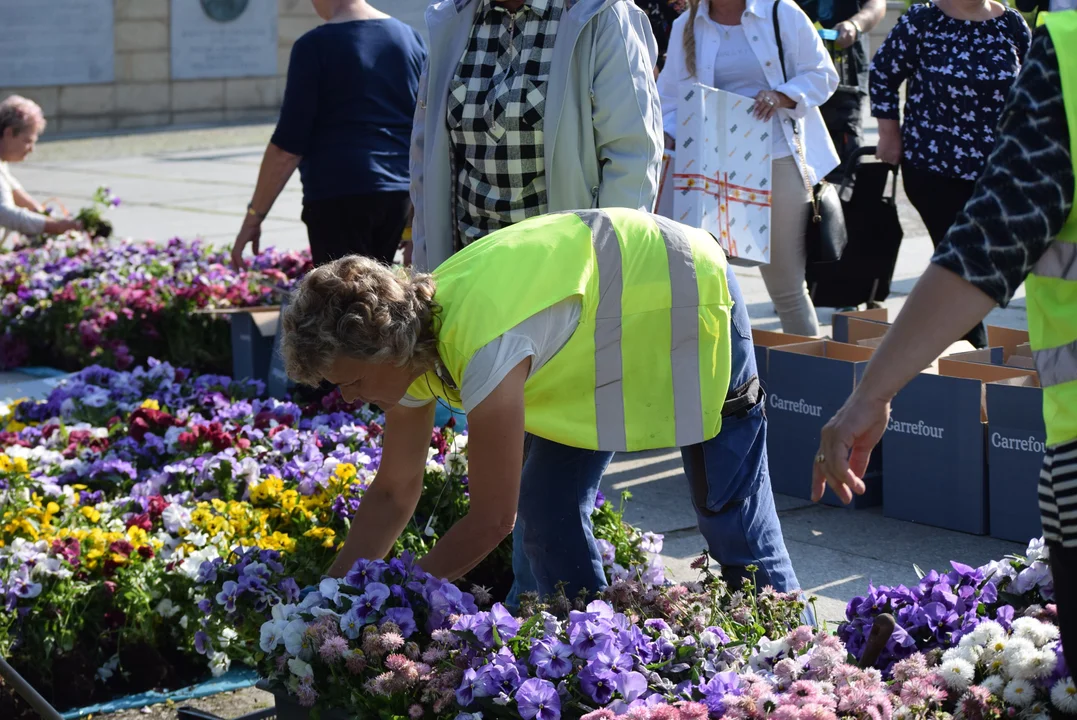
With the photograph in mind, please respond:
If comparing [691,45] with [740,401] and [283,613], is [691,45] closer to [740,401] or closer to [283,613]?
[740,401]

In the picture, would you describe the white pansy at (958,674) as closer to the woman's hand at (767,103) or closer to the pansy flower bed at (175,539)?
the pansy flower bed at (175,539)

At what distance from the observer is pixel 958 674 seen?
93.1 inches

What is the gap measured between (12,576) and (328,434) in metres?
1.25

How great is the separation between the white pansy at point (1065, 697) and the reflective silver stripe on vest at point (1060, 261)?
0.81m

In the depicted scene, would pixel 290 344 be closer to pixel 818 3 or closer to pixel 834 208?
pixel 834 208

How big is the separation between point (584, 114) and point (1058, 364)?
1.86 metres

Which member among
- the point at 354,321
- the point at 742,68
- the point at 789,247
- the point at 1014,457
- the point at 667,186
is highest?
the point at 742,68

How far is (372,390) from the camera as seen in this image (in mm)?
2533

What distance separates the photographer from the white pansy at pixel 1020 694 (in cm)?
230

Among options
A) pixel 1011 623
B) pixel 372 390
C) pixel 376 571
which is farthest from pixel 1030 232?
pixel 376 571

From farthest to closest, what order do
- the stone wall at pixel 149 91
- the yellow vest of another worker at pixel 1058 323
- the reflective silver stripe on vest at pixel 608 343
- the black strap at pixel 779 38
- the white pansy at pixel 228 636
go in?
the stone wall at pixel 149 91 < the black strap at pixel 779 38 < the white pansy at pixel 228 636 < the reflective silver stripe on vest at pixel 608 343 < the yellow vest of another worker at pixel 1058 323

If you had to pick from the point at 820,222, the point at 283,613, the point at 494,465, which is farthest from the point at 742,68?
the point at 283,613

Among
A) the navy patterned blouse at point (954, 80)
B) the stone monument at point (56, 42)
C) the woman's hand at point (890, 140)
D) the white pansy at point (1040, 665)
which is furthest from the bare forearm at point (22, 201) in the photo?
the stone monument at point (56, 42)

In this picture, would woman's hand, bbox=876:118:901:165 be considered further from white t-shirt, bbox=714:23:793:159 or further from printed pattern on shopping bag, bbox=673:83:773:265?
printed pattern on shopping bag, bbox=673:83:773:265
